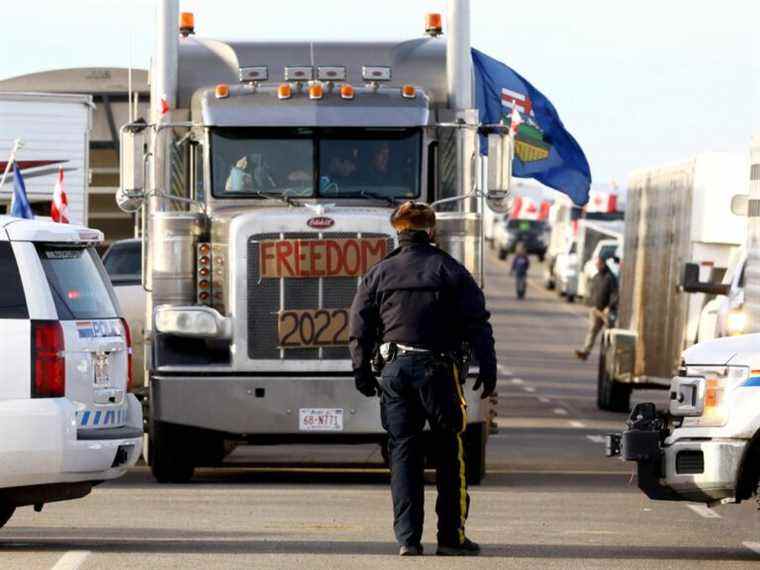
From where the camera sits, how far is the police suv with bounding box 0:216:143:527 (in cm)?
1175

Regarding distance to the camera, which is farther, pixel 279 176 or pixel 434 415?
pixel 279 176

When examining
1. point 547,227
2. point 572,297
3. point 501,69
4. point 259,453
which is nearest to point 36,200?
point 501,69

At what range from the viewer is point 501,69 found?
82.4 feet

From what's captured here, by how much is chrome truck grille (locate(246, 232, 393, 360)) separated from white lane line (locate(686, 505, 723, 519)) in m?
2.83

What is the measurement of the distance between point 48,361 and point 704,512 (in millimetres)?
5175

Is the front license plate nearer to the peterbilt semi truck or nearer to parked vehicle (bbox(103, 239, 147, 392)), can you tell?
the peterbilt semi truck

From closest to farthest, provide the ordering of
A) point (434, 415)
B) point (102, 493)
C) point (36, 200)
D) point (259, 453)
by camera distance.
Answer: point (434, 415) < point (102, 493) < point (259, 453) < point (36, 200)

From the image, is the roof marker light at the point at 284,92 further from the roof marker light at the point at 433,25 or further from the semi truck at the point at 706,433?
the semi truck at the point at 706,433

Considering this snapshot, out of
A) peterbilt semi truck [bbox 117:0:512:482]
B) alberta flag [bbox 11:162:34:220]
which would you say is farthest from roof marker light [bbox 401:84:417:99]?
alberta flag [bbox 11:162:34:220]

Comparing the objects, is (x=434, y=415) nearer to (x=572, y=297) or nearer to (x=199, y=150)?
(x=199, y=150)

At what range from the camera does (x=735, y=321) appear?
21.9 meters

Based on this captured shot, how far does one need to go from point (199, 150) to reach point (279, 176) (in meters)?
0.66

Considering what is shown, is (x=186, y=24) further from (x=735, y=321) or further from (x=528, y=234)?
(x=528, y=234)

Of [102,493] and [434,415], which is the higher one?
[434,415]
